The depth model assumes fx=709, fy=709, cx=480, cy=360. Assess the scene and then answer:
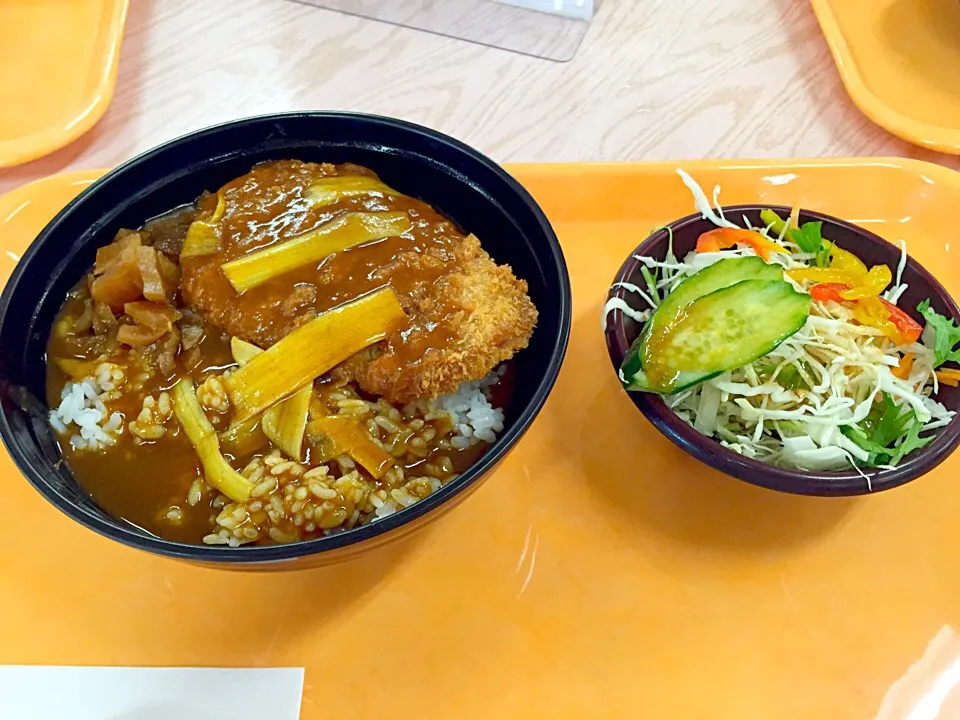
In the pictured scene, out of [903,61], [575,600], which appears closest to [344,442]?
[575,600]

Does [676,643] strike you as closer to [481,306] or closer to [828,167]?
[481,306]

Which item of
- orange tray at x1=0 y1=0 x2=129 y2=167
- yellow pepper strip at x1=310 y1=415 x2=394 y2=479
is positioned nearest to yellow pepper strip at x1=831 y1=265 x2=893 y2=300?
yellow pepper strip at x1=310 y1=415 x2=394 y2=479

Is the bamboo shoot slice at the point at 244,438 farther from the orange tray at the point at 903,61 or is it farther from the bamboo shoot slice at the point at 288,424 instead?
the orange tray at the point at 903,61

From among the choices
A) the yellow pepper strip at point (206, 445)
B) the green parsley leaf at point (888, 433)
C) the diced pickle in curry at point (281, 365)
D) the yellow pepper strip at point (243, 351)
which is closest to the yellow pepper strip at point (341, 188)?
the diced pickle in curry at point (281, 365)

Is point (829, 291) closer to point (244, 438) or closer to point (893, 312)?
point (893, 312)

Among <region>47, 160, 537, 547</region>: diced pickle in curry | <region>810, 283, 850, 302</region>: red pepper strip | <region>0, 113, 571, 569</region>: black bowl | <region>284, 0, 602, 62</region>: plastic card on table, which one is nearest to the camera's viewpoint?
<region>0, 113, 571, 569</region>: black bowl

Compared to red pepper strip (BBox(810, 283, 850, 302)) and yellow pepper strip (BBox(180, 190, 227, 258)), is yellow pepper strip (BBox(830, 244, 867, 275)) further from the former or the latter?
yellow pepper strip (BBox(180, 190, 227, 258))
